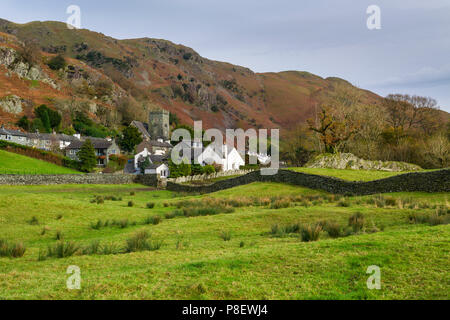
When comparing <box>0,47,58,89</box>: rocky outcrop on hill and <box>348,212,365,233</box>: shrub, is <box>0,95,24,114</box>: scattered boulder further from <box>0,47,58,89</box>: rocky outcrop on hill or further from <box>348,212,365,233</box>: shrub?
<box>348,212,365,233</box>: shrub

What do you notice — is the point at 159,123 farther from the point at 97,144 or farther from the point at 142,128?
the point at 97,144

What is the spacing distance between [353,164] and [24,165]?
60886 mm

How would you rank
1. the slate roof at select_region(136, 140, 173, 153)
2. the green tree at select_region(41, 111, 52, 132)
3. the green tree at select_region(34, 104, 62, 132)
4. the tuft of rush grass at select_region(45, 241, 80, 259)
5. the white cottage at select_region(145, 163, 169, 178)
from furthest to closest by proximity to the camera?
the green tree at select_region(34, 104, 62, 132)
the green tree at select_region(41, 111, 52, 132)
the slate roof at select_region(136, 140, 173, 153)
the white cottage at select_region(145, 163, 169, 178)
the tuft of rush grass at select_region(45, 241, 80, 259)

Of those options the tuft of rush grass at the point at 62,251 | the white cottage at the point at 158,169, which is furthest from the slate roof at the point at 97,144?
the tuft of rush grass at the point at 62,251

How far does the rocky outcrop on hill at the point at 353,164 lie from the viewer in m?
41.7

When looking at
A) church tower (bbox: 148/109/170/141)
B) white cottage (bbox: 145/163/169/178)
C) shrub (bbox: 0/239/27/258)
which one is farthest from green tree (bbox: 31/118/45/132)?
shrub (bbox: 0/239/27/258)

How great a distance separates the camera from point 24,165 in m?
66.4

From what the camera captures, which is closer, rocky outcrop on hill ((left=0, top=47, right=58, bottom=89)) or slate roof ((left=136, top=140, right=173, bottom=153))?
slate roof ((left=136, top=140, right=173, bottom=153))

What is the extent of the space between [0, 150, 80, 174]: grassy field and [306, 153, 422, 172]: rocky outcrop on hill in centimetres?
5062

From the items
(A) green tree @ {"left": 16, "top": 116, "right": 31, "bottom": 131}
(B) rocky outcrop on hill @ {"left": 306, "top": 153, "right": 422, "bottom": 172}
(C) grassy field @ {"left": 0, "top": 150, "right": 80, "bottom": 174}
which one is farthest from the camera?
(A) green tree @ {"left": 16, "top": 116, "right": 31, "bottom": 131}

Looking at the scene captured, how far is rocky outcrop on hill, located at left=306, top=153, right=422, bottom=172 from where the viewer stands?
137ft

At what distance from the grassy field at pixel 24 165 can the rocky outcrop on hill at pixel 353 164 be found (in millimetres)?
50623
